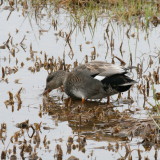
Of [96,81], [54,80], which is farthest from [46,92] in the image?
[96,81]

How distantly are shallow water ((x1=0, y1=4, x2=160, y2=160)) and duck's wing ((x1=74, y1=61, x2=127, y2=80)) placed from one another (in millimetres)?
431

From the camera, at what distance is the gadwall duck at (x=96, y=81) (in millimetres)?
8156

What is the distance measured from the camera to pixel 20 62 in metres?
9.89

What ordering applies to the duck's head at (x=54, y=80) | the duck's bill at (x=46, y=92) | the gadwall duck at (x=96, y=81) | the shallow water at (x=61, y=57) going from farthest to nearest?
the duck's head at (x=54, y=80), the duck's bill at (x=46, y=92), the gadwall duck at (x=96, y=81), the shallow water at (x=61, y=57)

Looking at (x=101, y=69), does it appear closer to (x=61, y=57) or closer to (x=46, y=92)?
(x=46, y=92)

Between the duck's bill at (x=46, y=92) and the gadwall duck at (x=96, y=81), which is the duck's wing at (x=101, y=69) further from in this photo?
the duck's bill at (x=46, y=92)

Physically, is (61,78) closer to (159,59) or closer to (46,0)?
(159,59)

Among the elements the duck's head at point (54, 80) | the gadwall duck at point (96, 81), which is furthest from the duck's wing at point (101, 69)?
the duck's head at point (54, 80)

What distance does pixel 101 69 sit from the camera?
27.1 feet

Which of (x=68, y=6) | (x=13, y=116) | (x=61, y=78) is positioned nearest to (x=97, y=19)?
(x=68, y=6)

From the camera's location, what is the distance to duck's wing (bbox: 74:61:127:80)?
8.05 metres

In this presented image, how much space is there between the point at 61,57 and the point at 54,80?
1.46 metres

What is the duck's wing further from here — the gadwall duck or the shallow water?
the shallow water

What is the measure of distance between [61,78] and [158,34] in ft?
10.0
